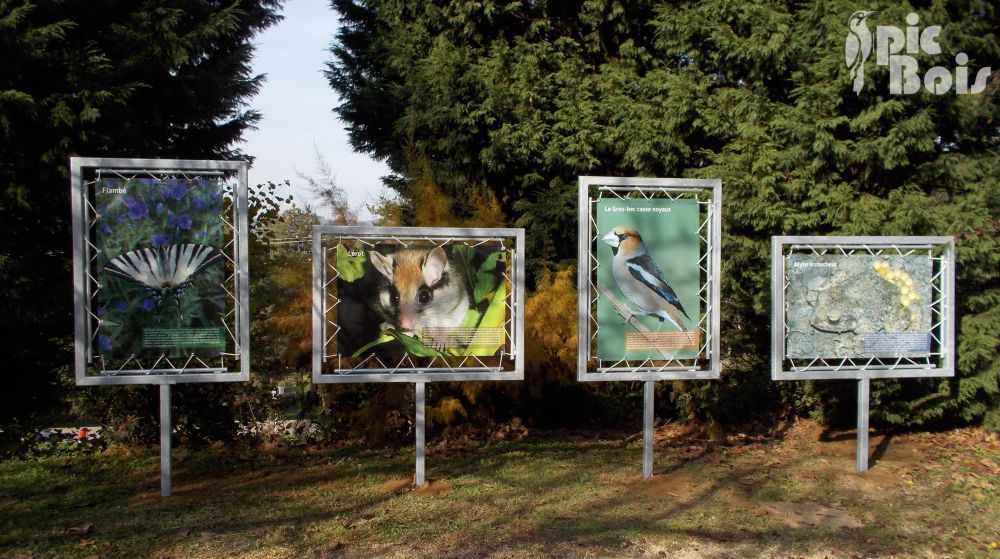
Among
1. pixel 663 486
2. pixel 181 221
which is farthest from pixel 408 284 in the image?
pixel 663 486

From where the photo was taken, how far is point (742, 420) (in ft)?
34.0

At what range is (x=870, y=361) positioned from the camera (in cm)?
750

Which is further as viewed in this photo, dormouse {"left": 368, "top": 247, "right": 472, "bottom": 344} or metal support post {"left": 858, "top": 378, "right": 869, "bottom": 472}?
metal support post {"left": 858, "top": 378, "right": 869, "bottom": 472}

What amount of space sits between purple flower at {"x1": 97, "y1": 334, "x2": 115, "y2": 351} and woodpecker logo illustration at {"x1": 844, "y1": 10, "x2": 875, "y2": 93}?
8.58 metres

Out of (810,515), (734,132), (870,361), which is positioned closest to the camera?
(810,515)

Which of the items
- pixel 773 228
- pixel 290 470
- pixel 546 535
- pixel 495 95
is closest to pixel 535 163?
pixel 495 95

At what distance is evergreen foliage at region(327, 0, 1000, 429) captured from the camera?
8.54 m

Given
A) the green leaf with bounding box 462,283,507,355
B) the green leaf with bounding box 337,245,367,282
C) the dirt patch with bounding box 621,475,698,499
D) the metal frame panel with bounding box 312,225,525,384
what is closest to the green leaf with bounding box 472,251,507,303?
the green leaf with bounding box 462,283,507,355

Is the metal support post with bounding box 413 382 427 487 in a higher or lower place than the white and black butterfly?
lower

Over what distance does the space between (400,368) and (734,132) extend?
5.87 m

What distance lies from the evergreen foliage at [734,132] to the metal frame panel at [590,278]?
2.27 meters

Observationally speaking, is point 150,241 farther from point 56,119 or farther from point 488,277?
point 488,277

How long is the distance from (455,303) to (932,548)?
4402 millimetres

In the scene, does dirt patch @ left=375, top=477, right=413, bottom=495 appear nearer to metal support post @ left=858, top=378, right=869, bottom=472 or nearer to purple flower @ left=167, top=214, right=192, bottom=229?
purple flower @ left=167, top=214, right=192, bottom=229
